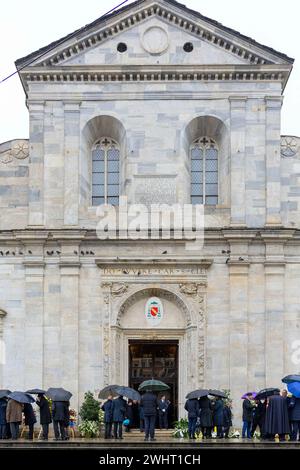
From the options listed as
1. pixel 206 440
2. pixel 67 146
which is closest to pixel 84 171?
pixel 67 146

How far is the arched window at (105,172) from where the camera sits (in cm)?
4419

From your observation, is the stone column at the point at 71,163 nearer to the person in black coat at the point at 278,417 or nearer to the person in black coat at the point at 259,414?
the person in black coat at the point at 259,414

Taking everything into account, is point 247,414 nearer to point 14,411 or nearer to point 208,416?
point 208,416

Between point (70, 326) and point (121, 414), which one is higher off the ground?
point (70, 326)

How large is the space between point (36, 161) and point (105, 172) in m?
2.62

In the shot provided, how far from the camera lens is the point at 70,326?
42.4 meters

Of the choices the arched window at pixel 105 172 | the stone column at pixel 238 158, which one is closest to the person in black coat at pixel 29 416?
Result: the arched window at pixel 105 172

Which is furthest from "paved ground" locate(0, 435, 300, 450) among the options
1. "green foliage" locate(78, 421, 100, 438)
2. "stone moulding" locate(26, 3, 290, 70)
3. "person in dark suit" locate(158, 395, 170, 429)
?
"stone moulding" locate(26, 3, 290, 70)

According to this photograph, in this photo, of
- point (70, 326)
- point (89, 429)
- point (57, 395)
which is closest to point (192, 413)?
point (57, 395)

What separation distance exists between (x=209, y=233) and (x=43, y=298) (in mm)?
6233

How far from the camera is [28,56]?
143 feet

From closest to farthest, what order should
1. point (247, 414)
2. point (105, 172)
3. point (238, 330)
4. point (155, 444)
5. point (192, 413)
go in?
point (155, 444) < point (192, 413) < point (247, 414) < point (238, 330) < point (105, 172)

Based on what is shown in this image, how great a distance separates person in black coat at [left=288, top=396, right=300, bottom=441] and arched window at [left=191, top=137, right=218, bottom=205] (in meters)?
10.9

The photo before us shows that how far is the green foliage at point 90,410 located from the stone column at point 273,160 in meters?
8.65
